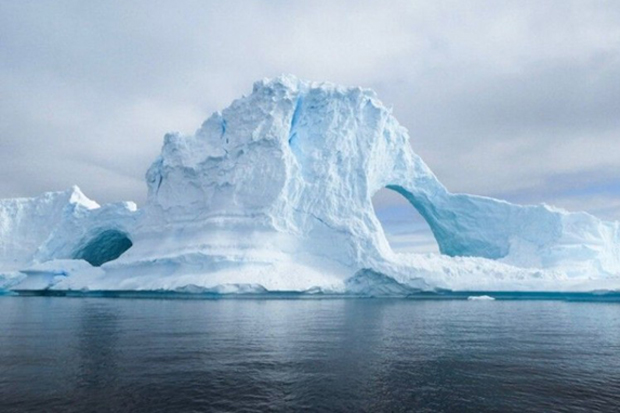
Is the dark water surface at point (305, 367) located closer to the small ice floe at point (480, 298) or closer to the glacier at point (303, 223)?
the glacier at point (303, 223)

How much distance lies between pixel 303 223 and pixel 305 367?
18.1 metres

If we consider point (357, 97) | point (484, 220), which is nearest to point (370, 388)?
point (357, 97)

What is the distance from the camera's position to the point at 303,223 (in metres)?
25.9

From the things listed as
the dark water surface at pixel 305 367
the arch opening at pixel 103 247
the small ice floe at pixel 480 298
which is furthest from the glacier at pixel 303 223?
the dark water surface at pixel 305 367

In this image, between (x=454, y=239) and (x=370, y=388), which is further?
(x=454, y=239)

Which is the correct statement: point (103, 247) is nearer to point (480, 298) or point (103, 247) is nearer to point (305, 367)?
point (480, 298)

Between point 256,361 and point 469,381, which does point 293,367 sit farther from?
point 469,381

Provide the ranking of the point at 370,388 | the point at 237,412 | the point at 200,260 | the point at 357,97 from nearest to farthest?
the point at 237,412 → the point at 370,388 → the point at 200,260 → the point at 357,97

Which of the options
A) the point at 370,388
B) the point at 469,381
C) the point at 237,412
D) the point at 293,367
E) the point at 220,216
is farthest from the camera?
the point at 220,216

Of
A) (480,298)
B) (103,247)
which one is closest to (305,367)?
(480,298)

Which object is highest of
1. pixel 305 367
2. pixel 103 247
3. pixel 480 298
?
pixel 103 247

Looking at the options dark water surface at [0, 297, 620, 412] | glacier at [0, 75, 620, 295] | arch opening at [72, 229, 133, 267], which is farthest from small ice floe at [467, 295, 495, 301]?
arch opening at [72, 229, 133, 267]

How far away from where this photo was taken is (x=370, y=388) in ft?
22.0

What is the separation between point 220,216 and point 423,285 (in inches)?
423
